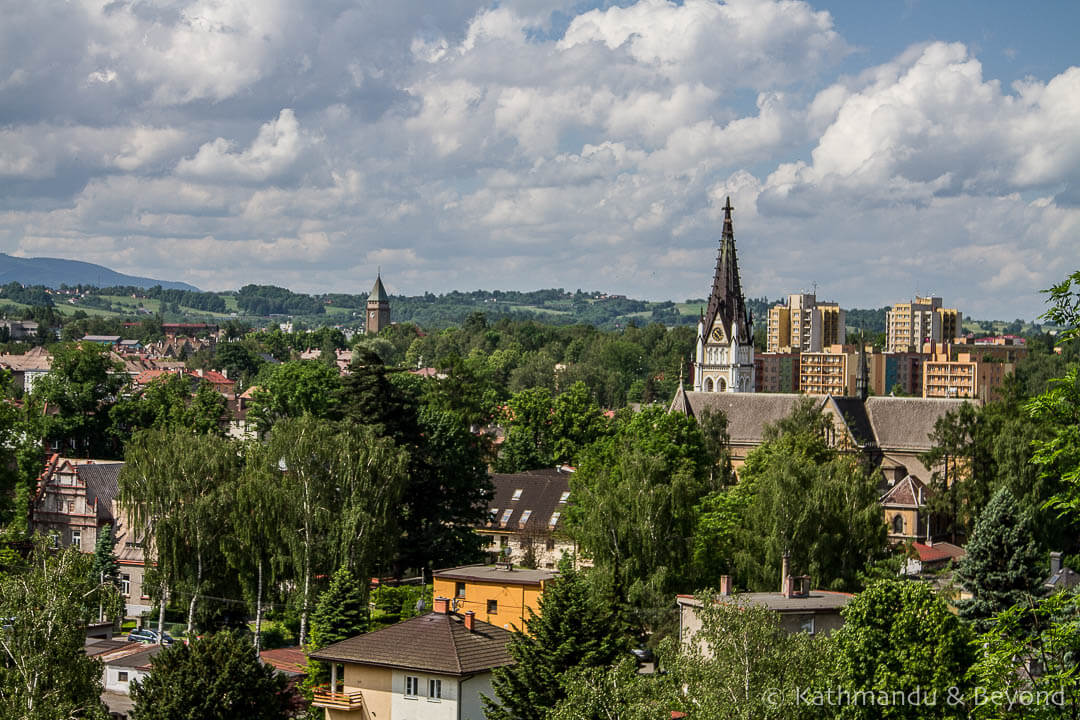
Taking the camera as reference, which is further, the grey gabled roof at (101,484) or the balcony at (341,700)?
the grey gabled roof at (101,484)

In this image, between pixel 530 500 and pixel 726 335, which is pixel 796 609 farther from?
pixel 726 335

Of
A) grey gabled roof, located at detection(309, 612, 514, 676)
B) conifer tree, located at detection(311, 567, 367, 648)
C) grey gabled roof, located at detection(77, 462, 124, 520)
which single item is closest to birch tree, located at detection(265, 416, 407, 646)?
conifer tree, located at detection(311, 567, 367, 648)

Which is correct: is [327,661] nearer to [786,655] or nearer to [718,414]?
[786,655]

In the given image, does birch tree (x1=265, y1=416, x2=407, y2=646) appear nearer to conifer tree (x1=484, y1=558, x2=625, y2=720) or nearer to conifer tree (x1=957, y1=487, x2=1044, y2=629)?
conifer tree (x1=484, y1=558, x2=625, y2=720)

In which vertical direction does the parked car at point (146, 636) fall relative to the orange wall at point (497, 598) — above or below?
below

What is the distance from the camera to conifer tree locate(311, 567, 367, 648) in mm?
40812

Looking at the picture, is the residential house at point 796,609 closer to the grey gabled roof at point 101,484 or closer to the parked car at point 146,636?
→ the parked car at point 146,636

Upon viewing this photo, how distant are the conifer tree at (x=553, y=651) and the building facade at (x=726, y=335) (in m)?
73.5

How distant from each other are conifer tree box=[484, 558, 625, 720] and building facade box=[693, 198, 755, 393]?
73469 millimetres

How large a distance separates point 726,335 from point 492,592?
64.6 metres

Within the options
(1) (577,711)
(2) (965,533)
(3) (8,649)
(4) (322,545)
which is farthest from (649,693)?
(2) (965,533)

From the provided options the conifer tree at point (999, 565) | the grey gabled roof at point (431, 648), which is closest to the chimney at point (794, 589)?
the conifer tree at point (999, 565)

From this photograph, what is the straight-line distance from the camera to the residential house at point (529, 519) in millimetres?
61844

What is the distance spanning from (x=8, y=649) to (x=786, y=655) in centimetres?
1700
